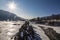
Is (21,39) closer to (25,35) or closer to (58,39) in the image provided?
(25,35)

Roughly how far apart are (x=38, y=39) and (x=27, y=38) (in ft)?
4.14

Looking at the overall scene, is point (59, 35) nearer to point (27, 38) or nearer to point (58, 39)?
point (58, 39)

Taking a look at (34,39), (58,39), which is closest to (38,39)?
(34,39)

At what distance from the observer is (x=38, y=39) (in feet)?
25.2

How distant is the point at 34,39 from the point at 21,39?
1.26 metres

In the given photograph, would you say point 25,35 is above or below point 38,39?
above

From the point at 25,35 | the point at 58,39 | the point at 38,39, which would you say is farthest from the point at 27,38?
the point at 58,39

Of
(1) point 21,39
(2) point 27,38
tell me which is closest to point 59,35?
(2) point 27,38

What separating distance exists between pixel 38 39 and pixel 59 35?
6.72ft

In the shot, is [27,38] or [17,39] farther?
[17,39]

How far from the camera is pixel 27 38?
7.05 meters

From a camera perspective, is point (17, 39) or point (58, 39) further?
point (17, 39)

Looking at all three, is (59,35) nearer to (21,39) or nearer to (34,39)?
(34,39)

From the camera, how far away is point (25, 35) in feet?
24.5
